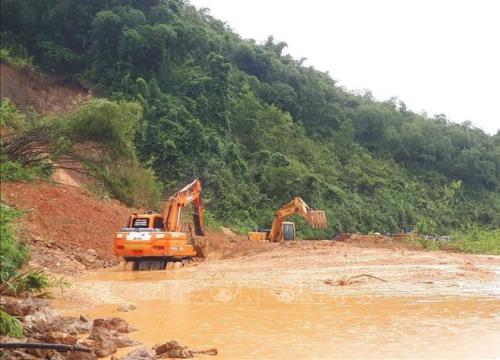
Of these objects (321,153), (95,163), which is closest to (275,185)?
(321,153)

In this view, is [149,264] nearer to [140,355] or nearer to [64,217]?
[64,217]

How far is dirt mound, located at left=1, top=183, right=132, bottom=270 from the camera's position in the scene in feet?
58.2

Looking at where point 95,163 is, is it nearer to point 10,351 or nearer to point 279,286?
point 279,286

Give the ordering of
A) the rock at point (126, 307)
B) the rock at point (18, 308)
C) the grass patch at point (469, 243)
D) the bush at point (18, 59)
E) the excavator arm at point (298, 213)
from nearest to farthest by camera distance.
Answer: the rock at point (18, 308) → the rock at point (126, 307) → the excavator arm at point (298, 213) → the grass patch at point (469, 243) → the bush at point (18, 59)

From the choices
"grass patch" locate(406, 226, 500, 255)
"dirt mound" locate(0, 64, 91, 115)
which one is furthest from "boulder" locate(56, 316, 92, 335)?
"dirt mound" locate(0, 64, 91, 115)

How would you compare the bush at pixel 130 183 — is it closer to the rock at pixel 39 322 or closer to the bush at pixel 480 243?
the bush at pixel 480 243

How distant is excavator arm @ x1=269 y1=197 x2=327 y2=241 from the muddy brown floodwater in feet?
21.8

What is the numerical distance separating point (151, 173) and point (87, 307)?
20430 mm

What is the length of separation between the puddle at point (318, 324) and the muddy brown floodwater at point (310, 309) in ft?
0.04

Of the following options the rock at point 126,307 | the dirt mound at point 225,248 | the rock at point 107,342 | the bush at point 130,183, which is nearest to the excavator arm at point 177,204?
the dirt mound at point 225,248

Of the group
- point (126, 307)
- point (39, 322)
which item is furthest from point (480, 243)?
point (39, 322)

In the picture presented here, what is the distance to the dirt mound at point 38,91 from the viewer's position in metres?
33.6

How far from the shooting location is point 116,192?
87.5 feet

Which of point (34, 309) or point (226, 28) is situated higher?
point (226, 28)
